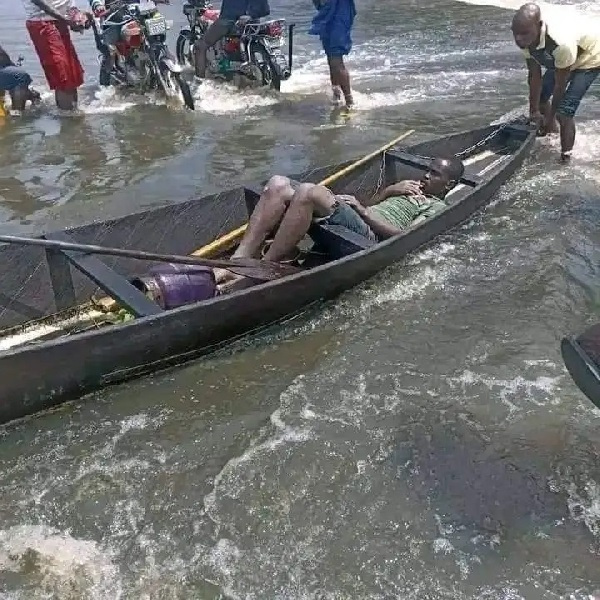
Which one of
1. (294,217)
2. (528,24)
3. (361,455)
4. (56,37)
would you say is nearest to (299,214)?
(294,217)

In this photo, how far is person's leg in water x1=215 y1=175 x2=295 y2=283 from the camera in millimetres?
4828

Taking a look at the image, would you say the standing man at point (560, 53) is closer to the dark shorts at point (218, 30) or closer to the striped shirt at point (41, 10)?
the dark shorts at point (218, 30)

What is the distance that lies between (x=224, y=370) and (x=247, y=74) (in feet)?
21.4

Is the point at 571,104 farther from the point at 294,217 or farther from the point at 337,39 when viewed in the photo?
the point at 294,217

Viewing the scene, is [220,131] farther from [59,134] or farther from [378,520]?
[378,520]

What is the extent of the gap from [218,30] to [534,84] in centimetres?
454

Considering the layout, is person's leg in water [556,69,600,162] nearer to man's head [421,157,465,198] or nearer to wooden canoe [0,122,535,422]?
wooden canoe [0,122,535,422]

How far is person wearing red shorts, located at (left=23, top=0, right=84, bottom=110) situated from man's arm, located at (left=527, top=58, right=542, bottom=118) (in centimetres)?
529

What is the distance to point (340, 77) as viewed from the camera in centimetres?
895

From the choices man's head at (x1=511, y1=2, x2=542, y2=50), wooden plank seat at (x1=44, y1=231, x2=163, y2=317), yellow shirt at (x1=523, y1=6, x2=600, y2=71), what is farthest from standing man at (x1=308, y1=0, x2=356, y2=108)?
wooden plank seat at (x1=44, y1=231, x2=163, y2=317)

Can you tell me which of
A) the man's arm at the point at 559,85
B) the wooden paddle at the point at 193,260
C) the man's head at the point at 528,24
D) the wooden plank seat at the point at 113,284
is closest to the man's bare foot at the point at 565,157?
the man's arm at the point at 559,85

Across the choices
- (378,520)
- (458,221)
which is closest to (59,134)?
(458,221)

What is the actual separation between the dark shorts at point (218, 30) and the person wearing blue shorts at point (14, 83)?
247 cm

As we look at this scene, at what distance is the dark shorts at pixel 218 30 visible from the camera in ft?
31.0
